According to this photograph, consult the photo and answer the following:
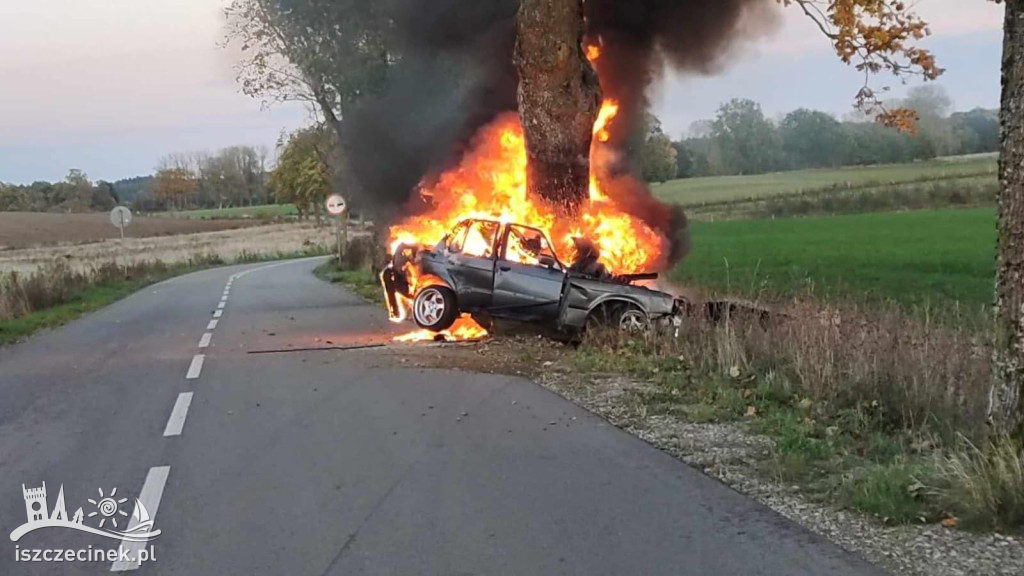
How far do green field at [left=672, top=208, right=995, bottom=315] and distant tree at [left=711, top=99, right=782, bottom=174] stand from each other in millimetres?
7593

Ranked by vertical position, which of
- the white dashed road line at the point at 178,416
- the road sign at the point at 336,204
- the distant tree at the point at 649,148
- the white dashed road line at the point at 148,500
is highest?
the distant tree at the point at 649,148

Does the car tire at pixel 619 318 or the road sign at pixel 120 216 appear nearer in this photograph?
the car tire at pixel 619 318

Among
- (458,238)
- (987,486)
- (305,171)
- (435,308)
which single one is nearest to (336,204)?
(458,238)

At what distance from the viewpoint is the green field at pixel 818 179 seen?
5369 cm

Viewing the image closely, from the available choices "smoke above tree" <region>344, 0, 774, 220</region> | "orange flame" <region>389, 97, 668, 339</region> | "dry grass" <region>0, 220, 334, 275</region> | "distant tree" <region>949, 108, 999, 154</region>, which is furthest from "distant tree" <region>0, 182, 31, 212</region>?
"orange flame" <region>389, 97, 668, 339</region>

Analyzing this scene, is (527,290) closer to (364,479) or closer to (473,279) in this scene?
(473,279)

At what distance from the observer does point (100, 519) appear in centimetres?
590

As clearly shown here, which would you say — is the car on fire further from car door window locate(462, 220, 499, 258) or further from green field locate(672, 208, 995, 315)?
green field locate(672, 208, 995, 315)

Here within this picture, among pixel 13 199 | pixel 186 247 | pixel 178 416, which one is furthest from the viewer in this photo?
pixel 13 199

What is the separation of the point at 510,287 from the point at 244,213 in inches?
4403

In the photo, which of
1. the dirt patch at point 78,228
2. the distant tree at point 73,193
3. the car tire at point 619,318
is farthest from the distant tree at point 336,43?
the distant tree at point 73,193

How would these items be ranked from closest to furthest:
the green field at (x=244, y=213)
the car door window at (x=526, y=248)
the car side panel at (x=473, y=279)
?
the car side panel at (x=473, y=279) < the car door window at (x=526, y=248) < the green field at (x=244, y=213)

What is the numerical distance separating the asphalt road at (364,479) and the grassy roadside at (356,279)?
12.2 m

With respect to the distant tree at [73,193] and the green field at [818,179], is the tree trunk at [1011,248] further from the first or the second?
the distant tree at [73,193]
